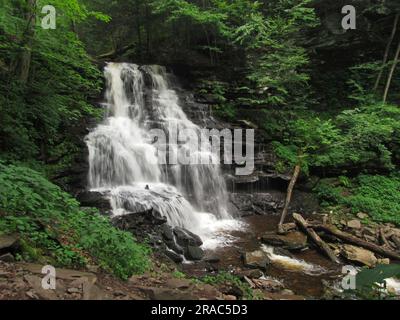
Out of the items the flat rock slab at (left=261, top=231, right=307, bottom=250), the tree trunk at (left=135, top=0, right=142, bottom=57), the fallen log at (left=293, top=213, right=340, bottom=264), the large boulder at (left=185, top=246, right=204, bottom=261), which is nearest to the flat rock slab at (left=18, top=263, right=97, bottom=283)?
the large boulder at (left=185, top=246, right=204, bottom=261)

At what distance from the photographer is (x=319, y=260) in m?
8.57

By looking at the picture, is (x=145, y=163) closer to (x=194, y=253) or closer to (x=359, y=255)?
(x=194, y=253)

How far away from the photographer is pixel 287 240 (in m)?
9.34

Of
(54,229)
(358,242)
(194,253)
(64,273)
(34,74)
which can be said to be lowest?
(358,242)

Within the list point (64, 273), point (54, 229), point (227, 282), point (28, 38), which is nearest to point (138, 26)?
point (28, 38)

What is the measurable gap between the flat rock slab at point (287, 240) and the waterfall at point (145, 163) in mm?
2096

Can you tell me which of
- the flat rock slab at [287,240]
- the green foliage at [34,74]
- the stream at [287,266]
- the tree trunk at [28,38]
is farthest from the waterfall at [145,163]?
the tree trunk at [28,38]

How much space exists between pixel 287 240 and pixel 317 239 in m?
0.85

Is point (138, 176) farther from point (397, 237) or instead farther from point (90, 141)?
point (397, 237)

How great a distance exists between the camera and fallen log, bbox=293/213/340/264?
28.5ft

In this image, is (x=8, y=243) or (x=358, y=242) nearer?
(x=8, y=243)

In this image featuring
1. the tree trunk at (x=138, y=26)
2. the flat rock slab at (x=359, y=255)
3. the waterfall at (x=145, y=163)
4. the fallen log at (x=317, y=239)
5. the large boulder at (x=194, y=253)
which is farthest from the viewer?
the tree trunk at (x=138, y=26)

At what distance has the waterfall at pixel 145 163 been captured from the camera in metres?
9.95

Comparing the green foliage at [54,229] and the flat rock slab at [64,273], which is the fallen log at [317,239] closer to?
the green foliage at [54,229]
